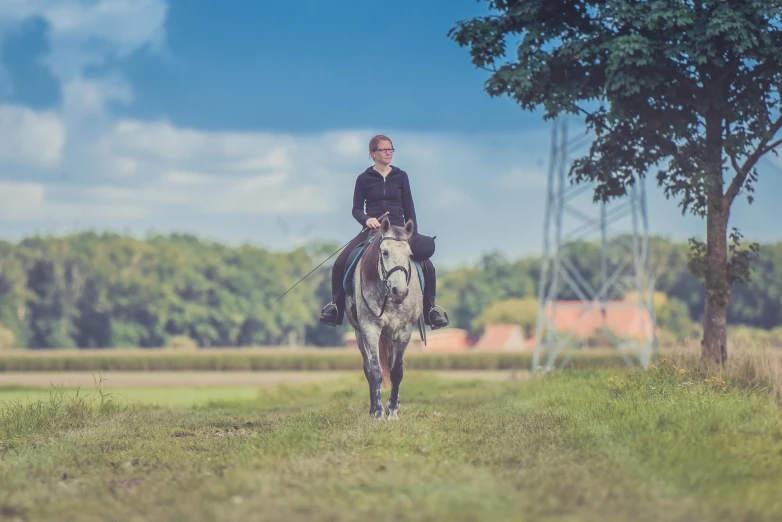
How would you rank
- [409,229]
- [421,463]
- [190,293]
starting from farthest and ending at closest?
[190,293], [409,229], [421,463]

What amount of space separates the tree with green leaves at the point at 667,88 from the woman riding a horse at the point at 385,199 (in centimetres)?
574

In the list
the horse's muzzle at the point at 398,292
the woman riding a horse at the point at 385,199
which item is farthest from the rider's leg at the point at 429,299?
the horse's muzzle at the point at 398,292

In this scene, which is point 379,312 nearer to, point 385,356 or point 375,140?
point 385,356

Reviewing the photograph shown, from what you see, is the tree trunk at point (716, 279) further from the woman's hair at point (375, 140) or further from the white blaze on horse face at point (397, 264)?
the white blaze on horse face at point (397, 264)

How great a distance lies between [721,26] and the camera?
16094 millimetres

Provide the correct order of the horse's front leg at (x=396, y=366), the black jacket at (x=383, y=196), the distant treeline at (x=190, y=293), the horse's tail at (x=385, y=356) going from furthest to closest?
the distant treeline at (x=190, y=293), the horse's tail at (x=385, y=356), the black jacket at (x=383, y=196), the horse's front leg at (x=396, y=366)

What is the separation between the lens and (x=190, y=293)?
115 meters

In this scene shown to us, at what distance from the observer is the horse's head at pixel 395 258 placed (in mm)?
11250

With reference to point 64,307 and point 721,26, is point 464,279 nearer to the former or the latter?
point 64,307

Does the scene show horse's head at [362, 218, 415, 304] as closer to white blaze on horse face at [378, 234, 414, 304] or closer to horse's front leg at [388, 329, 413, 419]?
white blaze on horse face at [378, 234, 414, 304]

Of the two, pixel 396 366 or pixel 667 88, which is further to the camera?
pixel 667 88

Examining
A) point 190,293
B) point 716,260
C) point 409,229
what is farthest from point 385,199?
point 190,293

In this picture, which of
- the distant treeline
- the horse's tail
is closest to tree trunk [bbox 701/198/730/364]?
the horse's tail

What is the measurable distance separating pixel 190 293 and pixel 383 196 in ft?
346
